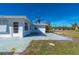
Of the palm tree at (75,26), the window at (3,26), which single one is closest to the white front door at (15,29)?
the window at (3,26)

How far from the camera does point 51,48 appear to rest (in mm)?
9625

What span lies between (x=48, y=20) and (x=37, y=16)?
682mm

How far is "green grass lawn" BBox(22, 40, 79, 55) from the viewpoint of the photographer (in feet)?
29.5

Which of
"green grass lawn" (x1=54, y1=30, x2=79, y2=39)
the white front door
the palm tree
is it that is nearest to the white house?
the white front door

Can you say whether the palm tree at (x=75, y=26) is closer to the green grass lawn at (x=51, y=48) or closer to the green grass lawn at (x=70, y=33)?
the green grass lawn at (x=70, y=33)

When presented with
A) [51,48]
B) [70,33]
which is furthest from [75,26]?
[51,48]

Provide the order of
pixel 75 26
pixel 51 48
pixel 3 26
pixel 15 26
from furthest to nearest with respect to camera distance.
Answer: pixel 15 26 < pixel 3 26 < pixel 75 26 < pixel 51 48

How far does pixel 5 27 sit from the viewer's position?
1232cm

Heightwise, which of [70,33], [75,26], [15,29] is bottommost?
[70,33]

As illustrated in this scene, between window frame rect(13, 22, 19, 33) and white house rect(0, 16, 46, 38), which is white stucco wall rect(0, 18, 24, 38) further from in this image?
window frame rect(13, 22, 19, 33)

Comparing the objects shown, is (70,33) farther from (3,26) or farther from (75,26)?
(3,26)
